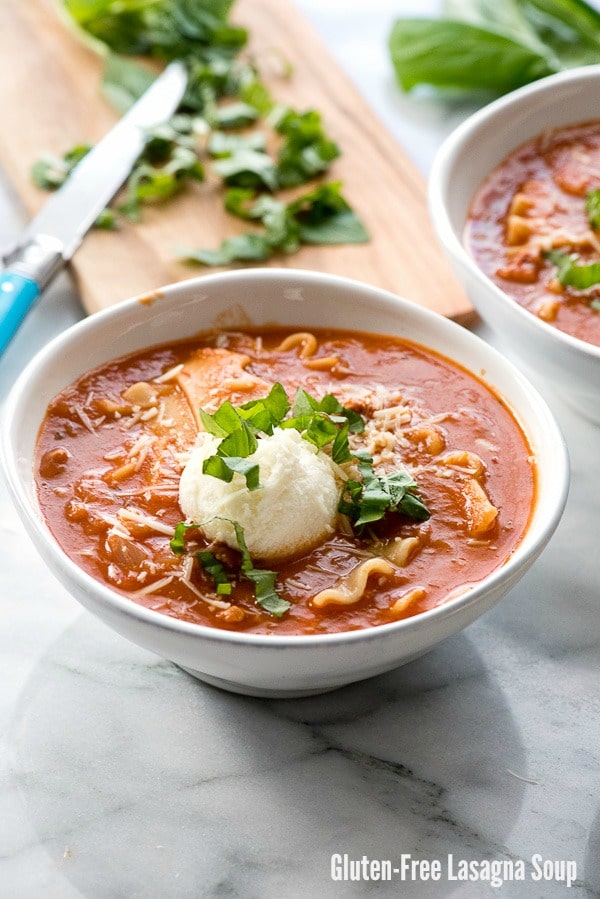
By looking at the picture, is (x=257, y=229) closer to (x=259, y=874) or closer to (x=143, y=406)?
(x=143, y=406)

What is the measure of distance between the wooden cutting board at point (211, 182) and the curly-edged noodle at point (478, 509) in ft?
3.97

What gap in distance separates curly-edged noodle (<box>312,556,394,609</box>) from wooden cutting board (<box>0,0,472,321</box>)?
1.48 meters

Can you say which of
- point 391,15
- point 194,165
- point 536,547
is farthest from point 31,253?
point 391,15

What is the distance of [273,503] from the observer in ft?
7.93

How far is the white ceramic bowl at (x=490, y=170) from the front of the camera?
3004 millimetres

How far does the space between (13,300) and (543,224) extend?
1.67m

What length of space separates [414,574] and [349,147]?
2464mm

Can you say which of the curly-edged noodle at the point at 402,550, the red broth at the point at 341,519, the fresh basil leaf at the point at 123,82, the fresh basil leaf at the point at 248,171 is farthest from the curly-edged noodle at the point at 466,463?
the fresh basil leaf at the point at 123,82

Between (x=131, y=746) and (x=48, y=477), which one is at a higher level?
(x=48, y=477)

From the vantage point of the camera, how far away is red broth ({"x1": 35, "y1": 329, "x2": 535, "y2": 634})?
7.77 feet

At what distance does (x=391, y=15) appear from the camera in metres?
5.32

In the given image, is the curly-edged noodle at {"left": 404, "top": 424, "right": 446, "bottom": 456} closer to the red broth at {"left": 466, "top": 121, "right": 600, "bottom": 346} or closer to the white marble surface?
the white marble surface

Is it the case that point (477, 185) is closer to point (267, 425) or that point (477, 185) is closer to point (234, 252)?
point (234, 252)

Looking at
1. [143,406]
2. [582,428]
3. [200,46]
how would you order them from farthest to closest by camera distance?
[200,46] → [582,428] → [143,406]
